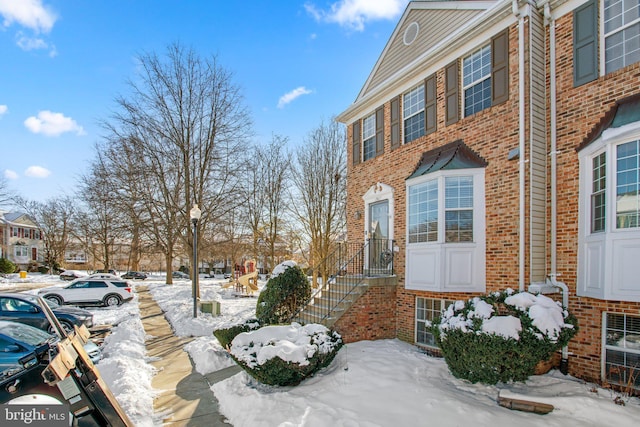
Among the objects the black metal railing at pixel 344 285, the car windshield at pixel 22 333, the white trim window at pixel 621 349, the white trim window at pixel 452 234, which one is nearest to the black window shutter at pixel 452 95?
the white trim window at pixel 452 234

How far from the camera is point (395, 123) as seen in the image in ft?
35.3

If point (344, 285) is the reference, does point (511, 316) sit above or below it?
above

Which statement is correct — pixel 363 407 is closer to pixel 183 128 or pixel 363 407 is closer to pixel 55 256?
pixel 183 128

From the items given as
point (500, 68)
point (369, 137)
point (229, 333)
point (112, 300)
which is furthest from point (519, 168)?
point (112, 300)

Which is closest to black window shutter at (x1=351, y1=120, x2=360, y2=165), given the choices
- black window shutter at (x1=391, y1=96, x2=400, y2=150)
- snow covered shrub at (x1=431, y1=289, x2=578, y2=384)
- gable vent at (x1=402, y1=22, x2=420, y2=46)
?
black window shutter at (x1=391, y1=96, x2=400, y2=150)

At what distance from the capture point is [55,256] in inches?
1668

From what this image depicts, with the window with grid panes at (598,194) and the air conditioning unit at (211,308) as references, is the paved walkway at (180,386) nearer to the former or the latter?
the air conditioning unit at (211,308)

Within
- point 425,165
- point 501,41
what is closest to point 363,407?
point 425,165

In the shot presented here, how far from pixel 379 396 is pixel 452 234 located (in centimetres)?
402

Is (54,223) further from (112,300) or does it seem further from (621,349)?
(621,349)

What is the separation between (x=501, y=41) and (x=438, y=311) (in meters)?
6.08

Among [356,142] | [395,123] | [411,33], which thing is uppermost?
[411,33]

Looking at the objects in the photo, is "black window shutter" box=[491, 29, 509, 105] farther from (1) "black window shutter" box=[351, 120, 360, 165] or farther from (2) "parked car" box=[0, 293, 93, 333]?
(2) "parked car" box=[0, 293, 93, 333]

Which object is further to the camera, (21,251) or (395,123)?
(21,251)
